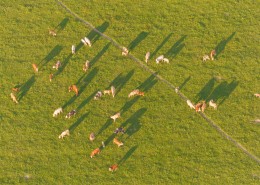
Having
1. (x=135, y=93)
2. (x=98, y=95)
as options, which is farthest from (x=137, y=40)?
(x=98, y=95)

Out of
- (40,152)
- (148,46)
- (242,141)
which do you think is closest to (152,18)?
(148,46)

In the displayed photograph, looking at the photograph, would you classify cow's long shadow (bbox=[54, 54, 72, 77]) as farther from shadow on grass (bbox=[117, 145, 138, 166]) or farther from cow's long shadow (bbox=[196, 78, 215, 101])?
cow's long shadow (bbox=[196, 78, 215, 101])

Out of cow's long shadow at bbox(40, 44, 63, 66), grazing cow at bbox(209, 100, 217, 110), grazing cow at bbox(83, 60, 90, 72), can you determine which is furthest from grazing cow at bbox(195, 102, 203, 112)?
cow's long shadow at bbox(40, 44, 63, 66)

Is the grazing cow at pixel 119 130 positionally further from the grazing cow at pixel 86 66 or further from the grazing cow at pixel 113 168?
the grazing cow at pixel 86 66

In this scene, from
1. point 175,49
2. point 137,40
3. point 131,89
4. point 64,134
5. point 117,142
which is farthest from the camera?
point 137,40

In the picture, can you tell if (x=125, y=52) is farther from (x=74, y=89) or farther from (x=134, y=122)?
(x=134, y=122)

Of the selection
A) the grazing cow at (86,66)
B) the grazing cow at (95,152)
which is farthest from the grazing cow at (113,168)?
the grazing cow at (86,66)

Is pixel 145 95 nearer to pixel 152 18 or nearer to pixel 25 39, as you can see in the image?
pixel 152 18
